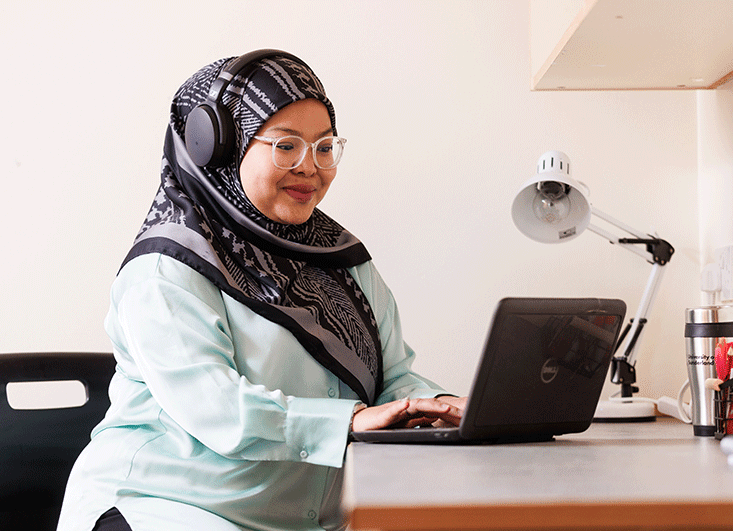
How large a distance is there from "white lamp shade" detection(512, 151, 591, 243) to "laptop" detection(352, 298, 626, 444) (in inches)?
26.2

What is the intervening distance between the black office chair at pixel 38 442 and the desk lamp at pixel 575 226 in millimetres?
971

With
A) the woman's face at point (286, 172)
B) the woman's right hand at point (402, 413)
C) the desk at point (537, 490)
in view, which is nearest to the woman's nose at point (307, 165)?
the woman's face at point (286, 172)

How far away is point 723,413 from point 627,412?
2.10 ft

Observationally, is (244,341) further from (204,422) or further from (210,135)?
(210,135)

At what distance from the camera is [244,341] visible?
3.94ft

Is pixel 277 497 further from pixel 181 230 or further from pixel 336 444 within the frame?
pixel 181 230

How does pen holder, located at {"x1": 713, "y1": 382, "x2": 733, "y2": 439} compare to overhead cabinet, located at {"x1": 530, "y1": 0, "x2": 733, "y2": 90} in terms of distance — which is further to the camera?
overhead cabinet, located at {"x1": 530, "y1": 0, "x2": 733, "y2": 90}

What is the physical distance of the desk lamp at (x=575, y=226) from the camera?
1.64m

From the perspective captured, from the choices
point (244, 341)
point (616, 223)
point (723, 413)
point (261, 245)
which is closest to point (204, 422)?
point (244, 341)

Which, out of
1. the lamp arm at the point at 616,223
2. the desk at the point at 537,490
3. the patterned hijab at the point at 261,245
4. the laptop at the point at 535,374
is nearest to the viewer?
the desk at the point at 537,490

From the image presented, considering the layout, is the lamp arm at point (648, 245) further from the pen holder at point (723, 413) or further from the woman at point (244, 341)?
the pen holder at point (723, 413)

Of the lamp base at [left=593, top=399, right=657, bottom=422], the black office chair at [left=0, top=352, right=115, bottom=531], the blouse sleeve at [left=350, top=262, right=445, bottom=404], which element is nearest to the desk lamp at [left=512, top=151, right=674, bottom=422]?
the lamp base at [left=593, top=399, right=657, bottom=422]

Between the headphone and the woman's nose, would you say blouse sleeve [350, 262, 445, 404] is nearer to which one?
the woman's nose

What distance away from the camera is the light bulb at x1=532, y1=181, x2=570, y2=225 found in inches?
66.4
